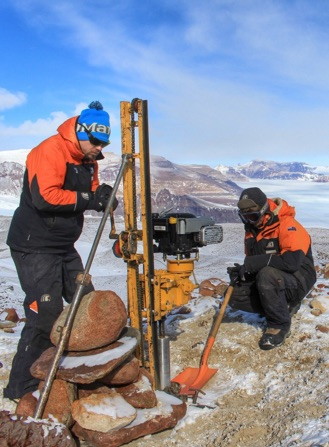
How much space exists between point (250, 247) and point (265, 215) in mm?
526

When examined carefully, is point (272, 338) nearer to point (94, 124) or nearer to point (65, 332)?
point (65, 332)

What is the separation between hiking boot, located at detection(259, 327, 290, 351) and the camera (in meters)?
5.05

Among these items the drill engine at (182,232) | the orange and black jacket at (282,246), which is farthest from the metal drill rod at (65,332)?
the orange and black jacket at (282,246)

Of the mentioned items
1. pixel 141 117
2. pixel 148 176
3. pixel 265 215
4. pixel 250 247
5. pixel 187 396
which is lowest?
pixel 187 396

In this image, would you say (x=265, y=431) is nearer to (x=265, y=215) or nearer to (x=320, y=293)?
(x=265, y=215)

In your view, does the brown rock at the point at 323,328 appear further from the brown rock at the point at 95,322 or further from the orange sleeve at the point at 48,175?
the orange sleeve at the point at 48,175

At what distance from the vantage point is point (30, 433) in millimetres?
3234

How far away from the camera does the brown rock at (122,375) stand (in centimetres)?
391

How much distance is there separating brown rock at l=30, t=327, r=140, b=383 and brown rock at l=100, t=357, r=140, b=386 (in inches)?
4.2

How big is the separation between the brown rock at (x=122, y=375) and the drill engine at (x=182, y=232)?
1059mm

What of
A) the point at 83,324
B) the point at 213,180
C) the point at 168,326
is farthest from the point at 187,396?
the point at 213,180

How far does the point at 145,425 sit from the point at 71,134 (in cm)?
235

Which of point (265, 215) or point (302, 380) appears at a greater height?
point (265, 215)

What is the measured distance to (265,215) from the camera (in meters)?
5.29
